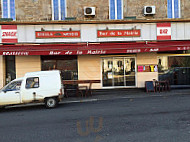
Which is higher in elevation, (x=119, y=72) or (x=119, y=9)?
(x=119, y=9)

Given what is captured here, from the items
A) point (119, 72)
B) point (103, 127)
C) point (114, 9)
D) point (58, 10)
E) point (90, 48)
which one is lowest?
point (103, 127)

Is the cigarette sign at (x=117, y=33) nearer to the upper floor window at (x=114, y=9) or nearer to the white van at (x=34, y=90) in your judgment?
the upper floor window at (x=114, y=9)

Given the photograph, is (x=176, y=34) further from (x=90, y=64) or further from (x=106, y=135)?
(x=106, y=135)

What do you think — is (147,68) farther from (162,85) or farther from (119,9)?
(119,9)

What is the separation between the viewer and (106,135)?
5.03 m

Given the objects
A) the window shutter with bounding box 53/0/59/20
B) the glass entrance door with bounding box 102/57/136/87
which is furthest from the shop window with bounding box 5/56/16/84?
the glass entrance door with bounding box 102/57/136/87

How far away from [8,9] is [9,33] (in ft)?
6.10

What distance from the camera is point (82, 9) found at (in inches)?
528

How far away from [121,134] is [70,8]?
10.6 meters

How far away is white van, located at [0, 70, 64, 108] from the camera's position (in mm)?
8656

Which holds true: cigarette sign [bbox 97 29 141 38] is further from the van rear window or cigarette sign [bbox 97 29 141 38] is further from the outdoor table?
the van rear window

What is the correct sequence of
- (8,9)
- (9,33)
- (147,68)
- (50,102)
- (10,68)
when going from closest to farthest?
(50,102), (9,33), (8,9), (10,68), (147,68)

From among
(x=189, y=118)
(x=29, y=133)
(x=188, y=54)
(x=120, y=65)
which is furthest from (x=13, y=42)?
(x=188, y=54)

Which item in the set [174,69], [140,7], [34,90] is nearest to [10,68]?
[34,90]
